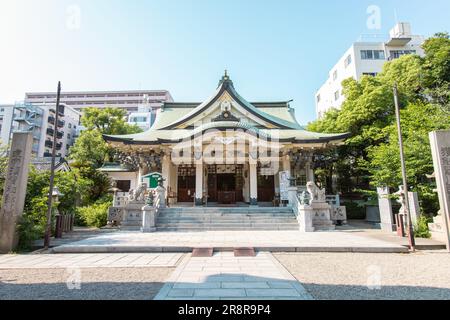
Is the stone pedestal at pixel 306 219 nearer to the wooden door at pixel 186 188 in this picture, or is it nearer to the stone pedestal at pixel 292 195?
the stone pedestal at pixel 292 195

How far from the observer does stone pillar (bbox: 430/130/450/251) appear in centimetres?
763

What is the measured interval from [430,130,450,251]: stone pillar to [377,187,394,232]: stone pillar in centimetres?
405

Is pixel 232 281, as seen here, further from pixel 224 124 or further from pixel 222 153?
pixel 222 153

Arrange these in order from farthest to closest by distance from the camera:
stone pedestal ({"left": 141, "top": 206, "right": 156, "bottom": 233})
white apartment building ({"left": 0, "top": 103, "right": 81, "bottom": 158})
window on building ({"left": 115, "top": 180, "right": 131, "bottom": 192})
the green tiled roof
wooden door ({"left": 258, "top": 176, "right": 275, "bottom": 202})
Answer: white apartment building ({"left": 0, "top": 103, "right": 81, "bottom": 158}) < window on building ({"left": 115, "top": 180, "right": 131, "bottom": 192}) < wooden door ({"left": 258, "top": 176, "right": 275, "bottom": 202}) < the green tiled roof < stone pedestal ({"left": 141, "top": 206, "right": 156, "bottom": 233})

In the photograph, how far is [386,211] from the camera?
1190cm

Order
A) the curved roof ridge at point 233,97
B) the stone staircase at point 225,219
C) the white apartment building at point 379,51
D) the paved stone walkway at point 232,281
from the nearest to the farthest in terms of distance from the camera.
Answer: the paved stone walkway at point 232,281 → the stone staircase at point 225,219 → the curved roof ridge at point 233,97 → the white apartment building at point 379,51

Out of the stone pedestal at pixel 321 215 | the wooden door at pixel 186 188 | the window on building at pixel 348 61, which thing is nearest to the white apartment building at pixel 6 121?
the wooden door at pixel 186 188

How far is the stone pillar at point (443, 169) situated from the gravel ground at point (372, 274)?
1.32 m

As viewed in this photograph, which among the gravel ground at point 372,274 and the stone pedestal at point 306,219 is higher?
the stone pedestal at point 306,219

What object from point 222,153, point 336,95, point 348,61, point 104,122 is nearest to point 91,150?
point 104,122

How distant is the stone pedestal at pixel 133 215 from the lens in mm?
12227

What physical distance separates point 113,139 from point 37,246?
930 cm

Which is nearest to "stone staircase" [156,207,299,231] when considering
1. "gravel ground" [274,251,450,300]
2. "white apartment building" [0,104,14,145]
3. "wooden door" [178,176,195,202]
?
"wooden door" [178,176,195,202]

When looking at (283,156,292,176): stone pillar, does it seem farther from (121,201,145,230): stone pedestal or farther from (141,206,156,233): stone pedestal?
(121,201,145,230): stone pedestal
